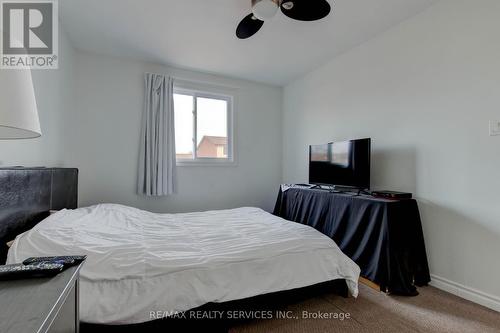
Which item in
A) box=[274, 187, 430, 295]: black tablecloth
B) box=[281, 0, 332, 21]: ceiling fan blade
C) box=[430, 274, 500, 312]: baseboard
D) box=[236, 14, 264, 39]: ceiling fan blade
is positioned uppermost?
box=[236, 14, 264, 39]: ceiling fan blade

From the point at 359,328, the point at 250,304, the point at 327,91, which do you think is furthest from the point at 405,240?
the point at 327,91

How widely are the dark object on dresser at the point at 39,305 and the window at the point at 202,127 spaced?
276cm

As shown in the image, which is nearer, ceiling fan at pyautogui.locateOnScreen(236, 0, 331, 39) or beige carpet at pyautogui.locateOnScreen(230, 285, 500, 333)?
beige carpet at pyautogui.locateOnScreen(230, 285, 500, 333)

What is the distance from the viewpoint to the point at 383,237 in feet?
6.51

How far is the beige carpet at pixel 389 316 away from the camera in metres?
1.54

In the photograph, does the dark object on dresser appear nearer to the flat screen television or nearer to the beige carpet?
the beige carpet

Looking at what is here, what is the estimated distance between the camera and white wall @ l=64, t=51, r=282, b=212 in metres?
2.99

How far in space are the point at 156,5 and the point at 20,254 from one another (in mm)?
2153

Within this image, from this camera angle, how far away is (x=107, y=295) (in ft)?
3.99

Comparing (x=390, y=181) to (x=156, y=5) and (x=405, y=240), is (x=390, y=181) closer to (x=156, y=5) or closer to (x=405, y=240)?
(x=405, y=240)

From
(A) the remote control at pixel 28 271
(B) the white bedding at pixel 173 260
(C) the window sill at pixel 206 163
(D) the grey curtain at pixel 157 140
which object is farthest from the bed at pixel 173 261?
(C) the window sill at pixel 206 163

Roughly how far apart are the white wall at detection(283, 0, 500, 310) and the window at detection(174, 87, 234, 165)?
1951 millimetres

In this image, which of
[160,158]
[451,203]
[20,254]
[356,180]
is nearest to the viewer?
[20,254]

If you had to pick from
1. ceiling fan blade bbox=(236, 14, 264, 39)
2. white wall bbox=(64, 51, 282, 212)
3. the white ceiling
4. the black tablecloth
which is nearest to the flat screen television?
the black tablecloth
